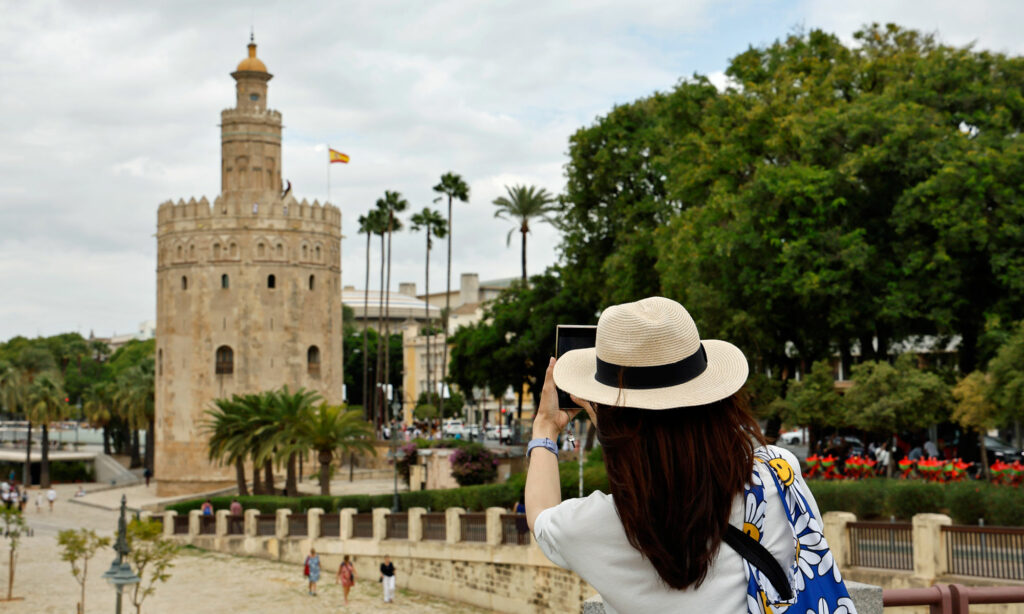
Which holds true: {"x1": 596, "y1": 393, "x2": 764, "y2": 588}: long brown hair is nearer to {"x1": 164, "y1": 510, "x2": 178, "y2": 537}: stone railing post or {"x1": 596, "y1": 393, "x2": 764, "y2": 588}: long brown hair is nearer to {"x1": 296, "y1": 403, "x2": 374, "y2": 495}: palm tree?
{"x1": 296, "y1": 403, "x2": 374, "y2": 495}: palm tree

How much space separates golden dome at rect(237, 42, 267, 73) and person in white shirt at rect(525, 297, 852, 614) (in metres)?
56.9

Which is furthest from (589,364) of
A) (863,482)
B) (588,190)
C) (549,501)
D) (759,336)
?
(588,190)

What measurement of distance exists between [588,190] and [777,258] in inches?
530

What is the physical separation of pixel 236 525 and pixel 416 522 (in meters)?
11.2

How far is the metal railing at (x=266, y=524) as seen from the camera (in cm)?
3616

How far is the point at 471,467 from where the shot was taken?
3878cm

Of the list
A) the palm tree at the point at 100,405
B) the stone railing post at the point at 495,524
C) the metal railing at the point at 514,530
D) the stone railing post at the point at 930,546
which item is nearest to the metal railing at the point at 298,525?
the stone railing post at the point at 495,524

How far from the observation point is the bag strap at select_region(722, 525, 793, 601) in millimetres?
2596

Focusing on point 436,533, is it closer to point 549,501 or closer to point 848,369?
point 848,369

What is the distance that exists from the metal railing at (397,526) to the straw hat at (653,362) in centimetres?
2798

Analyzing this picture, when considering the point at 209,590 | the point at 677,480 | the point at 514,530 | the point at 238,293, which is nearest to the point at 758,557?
the point at 677,480

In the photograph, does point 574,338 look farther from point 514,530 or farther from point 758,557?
point 514,530

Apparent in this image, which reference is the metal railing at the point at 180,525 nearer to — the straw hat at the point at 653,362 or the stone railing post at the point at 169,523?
the stone railing post at the point at 169,523

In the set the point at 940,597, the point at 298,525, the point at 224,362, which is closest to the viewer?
the point at 940,597
